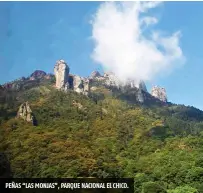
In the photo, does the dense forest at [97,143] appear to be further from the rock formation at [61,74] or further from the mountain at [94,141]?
the rock formation at [61,74]

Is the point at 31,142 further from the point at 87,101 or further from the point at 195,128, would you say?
the point at 195,128

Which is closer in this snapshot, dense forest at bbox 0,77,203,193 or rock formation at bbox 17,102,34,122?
dense forest at bbox 0,77,203,193

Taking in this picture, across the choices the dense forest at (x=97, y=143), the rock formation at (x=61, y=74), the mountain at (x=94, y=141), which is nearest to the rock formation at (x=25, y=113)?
the mountain at (x=94, y=141)

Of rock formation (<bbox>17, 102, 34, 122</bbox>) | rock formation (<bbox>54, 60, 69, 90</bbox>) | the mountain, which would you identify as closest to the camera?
the mountain

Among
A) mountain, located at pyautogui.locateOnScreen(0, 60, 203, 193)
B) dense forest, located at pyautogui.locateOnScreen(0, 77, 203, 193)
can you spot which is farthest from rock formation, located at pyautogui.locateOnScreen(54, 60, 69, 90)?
dense forest, located at pyautogui.locateOnScreen(0, 77, 203, 193)

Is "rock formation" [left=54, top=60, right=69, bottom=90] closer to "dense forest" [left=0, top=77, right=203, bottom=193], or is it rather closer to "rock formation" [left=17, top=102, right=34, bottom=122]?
"dense forest" [left=0, top=77, right=203, bottom=193]

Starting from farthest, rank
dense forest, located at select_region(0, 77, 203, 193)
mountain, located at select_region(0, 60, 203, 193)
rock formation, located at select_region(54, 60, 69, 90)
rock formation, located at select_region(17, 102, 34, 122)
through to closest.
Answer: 1. rock formation, located at select_region(54, 60, 69, 90)
2. rock formation, located at select_region(17, 102, 34, 122)
3. mountain, located at select_region(0, 60, 203, 193)
4. dense forest, located at select_region(0, 77, 203, 193)

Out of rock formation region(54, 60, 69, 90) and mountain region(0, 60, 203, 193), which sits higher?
rock formation region(54, 60, 69, 90)

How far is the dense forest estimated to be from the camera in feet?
277

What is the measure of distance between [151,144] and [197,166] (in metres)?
31.0

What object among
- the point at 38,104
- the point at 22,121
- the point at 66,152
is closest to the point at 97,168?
the point at 66,152

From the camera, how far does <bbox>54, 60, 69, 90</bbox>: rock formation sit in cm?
18938

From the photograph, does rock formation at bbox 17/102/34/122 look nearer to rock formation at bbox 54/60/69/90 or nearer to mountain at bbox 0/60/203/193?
mountain at bbox 0/60/203/193

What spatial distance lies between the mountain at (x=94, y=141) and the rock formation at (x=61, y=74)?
25.8 ft
